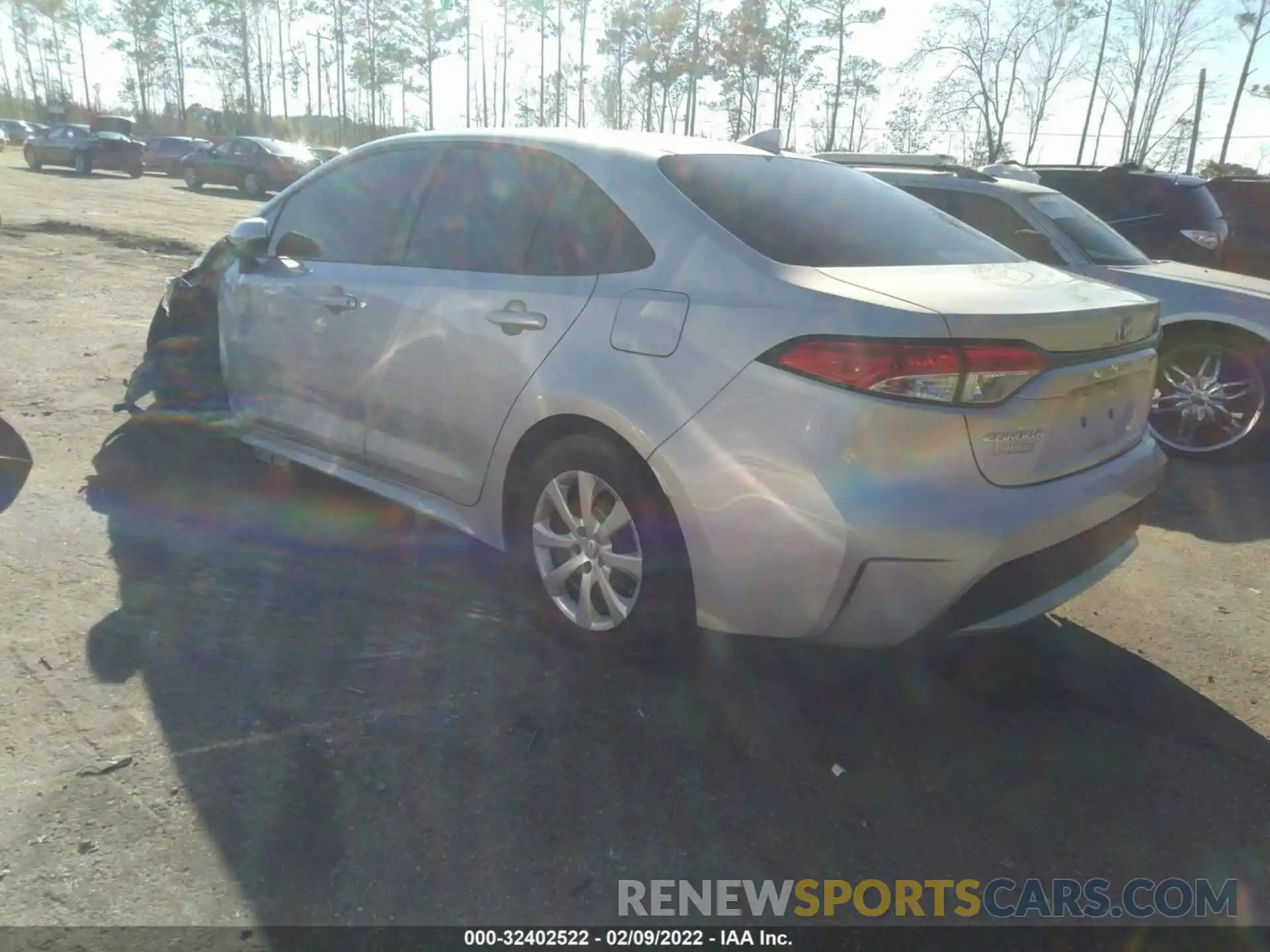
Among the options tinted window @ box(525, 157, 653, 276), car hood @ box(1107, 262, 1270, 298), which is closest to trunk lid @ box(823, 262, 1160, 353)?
tinted window @ box(525, 157, 653, 276)

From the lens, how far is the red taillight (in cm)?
244

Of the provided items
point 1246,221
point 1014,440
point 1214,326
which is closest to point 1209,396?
point 1214,326

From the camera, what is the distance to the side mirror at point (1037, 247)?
5.75 m

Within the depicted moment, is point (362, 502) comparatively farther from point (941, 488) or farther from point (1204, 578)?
point (1204, 578)

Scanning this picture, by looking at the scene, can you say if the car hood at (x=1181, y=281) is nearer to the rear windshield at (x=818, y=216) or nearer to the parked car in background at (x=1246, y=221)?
the rear windshield at (x=818, y=216)

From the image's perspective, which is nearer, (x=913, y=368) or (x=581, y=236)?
(x=913, y=368)

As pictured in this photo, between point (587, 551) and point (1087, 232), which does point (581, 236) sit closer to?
point (587, 551)

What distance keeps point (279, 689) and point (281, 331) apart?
189 cm

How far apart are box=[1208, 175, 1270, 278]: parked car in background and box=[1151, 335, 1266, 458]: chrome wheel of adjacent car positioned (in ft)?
12.7

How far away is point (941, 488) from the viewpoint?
8.08ft

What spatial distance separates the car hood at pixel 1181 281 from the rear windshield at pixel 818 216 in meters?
2.86

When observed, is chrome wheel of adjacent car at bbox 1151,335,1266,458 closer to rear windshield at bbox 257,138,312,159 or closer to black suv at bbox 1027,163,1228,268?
black suv at bbox 1027,163,1228,268

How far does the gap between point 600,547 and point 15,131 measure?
59.1 m

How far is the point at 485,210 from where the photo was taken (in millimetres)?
Result: 3541
